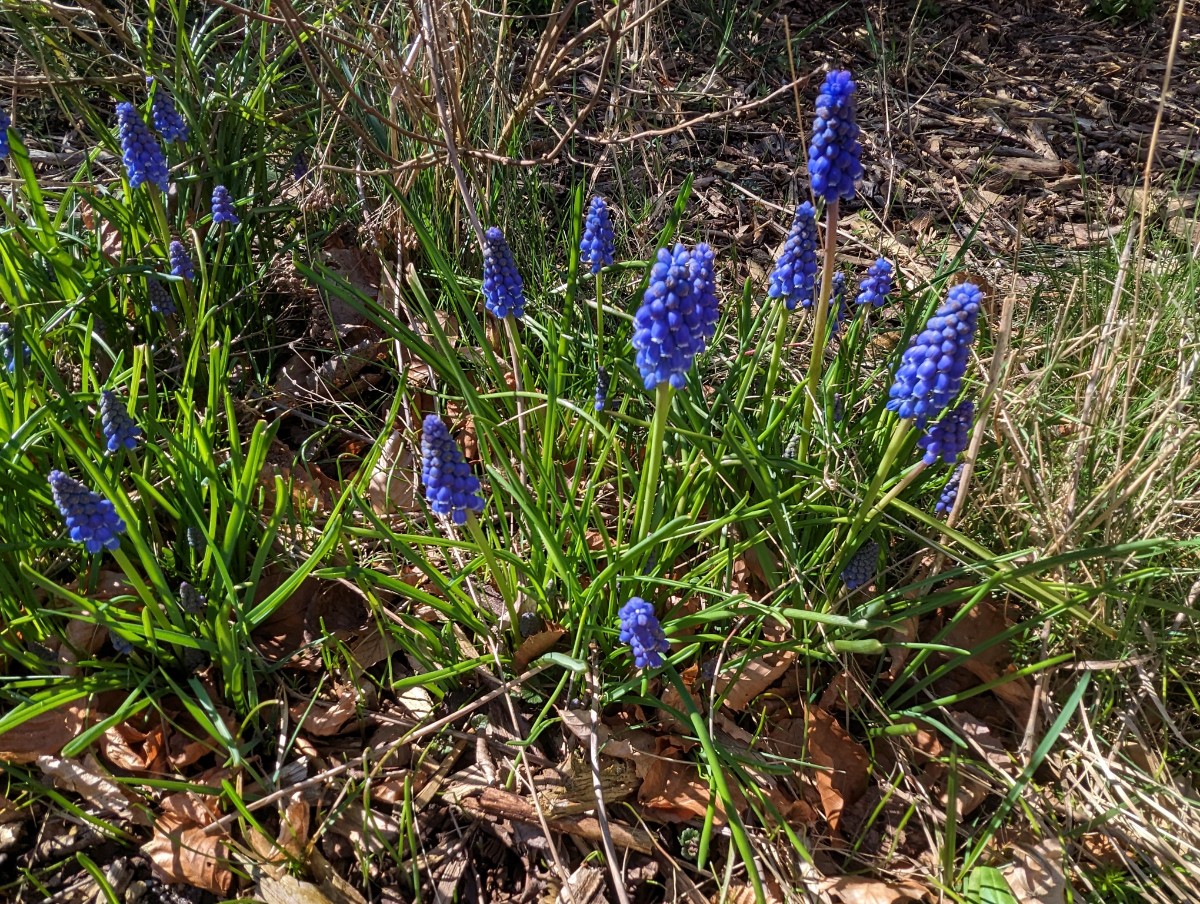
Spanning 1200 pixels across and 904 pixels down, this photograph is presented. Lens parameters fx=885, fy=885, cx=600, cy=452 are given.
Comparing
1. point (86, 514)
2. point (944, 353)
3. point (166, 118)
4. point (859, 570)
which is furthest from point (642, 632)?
point (166, 118)

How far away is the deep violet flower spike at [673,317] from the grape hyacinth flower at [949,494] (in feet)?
4.06

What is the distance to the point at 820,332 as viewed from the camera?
275 cm

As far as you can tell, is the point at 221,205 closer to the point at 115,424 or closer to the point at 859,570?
the point at 115,424

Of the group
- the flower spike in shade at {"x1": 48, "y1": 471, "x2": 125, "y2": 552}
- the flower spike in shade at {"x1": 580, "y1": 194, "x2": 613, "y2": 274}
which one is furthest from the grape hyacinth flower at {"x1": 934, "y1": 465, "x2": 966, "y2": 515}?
the flower spike in shade at {"x1": 48, "y1": 471, "x2": 125, "y2": 552}

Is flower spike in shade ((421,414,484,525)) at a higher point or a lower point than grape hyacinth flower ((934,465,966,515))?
higher

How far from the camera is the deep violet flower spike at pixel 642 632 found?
256 cm

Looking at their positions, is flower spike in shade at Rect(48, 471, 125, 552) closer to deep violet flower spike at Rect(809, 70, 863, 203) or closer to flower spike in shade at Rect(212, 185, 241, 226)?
flower spike in shade at Rect(212, 185, 241, 226)

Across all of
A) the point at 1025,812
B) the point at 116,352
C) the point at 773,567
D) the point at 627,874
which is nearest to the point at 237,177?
the point at 116,352

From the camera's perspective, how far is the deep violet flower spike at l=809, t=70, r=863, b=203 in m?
2.36

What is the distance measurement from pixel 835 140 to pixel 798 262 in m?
0.50

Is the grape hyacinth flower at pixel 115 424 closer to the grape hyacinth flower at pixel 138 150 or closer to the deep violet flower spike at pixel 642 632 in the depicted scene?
the grape hyacinth flower at pixel 138 150

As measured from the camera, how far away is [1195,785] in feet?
9.93

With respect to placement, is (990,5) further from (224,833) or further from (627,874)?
(224,833)

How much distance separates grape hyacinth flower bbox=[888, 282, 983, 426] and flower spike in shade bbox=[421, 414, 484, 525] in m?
1.25
